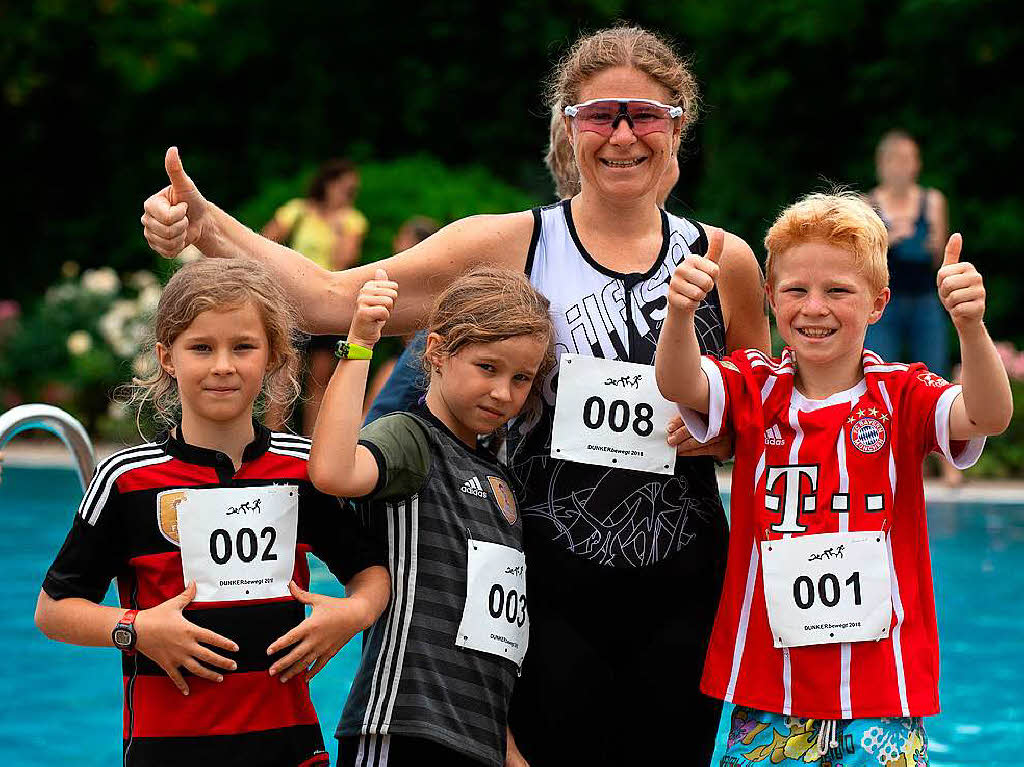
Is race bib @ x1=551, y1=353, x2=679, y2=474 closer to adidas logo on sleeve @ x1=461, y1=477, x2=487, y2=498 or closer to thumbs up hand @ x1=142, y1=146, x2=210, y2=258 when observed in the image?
adidas logo on sleeve @ x1=461, y1=477, x2=487, y2=498

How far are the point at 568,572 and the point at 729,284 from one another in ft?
2.46

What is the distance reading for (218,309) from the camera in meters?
2.79

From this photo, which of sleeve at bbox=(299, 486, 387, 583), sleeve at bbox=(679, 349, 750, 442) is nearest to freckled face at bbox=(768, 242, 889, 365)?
sleeve at bbox=(679, 349, 750, 442)

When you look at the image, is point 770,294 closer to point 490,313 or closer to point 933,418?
point 933,418

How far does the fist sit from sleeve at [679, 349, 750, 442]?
66 cm

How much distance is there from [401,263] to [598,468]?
62 centimetres

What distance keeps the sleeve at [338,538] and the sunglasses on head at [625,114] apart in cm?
97

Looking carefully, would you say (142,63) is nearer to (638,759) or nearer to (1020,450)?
(1020,450)

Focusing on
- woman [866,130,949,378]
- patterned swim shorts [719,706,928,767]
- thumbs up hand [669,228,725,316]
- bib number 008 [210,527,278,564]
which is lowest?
patterned swim shorts [719,706,928,767]

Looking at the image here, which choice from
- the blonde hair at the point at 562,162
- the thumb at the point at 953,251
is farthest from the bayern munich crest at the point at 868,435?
the blonde hair at the point at 562,162

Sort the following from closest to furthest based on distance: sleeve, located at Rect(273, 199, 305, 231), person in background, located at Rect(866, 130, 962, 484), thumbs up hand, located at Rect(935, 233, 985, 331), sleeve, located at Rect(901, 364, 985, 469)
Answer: thumbs up hand, located at Rect(935, 233, 985, 331)
sleeve, located at Rect(901, 364, 985, 469)
person in background, located at Rect(866, 130, 962, 484)
sleeve, located at Rect(273, 199, 305, 231)

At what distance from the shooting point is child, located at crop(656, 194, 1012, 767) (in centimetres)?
282

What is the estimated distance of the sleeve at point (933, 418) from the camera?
2850 millimetres

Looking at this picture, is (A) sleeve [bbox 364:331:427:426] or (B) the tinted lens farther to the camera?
(A) sleeve [bbox 364:331:427:426]
